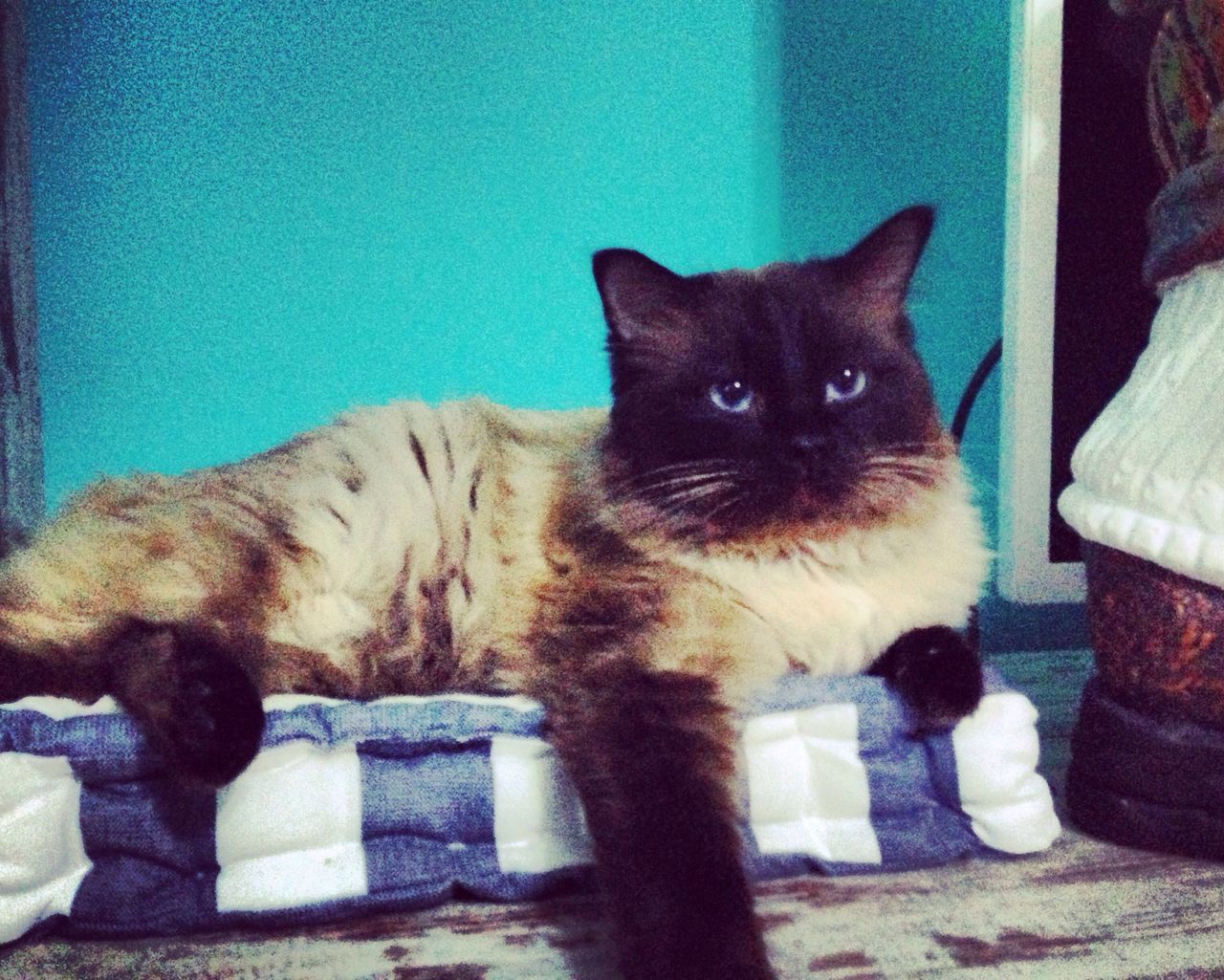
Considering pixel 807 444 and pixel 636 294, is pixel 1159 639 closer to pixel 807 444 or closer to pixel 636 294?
pixel 807 444

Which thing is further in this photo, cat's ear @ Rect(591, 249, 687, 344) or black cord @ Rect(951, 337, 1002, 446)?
black cord @ Rect(951, 337, 1002, 446)

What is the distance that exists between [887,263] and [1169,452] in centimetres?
36

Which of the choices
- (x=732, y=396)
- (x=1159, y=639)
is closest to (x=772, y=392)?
(x=732, y=396)

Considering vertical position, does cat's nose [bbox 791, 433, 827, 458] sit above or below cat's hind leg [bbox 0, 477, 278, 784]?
above

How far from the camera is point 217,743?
0.77 meters

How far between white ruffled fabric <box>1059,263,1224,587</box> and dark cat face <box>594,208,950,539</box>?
0.53ft

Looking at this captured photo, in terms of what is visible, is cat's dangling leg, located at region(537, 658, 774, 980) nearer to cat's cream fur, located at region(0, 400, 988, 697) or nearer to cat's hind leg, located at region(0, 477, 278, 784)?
cat's cream fur, located at region(0, 400, 988, 697)

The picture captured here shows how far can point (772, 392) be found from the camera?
98 cm

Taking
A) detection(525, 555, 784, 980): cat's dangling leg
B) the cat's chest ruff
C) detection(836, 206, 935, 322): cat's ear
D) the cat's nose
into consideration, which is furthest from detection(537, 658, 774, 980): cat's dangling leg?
detection(836, 206, 935, 322): cat's ear

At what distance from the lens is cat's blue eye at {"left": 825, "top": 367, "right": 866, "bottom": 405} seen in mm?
996

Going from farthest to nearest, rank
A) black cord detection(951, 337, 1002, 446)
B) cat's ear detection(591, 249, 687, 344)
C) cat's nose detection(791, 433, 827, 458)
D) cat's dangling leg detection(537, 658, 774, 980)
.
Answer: black cord detection(951, 337, 1002, 446)
cat's ear detection(591, 249, 687, 344)
cat's nose detection(791, 433, 827, 458)
cat's dangling leg detection(537, 658, 774, 980)

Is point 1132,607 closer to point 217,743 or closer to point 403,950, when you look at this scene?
point 403,950

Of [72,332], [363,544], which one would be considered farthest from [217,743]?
[72,332]

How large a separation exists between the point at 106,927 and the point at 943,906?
70 cm
